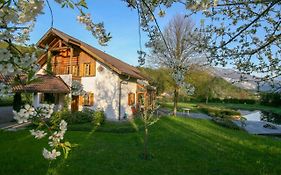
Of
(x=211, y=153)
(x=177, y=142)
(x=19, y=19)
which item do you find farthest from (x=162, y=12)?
(x=177, y=142)

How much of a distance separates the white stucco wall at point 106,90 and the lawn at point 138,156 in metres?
8.05

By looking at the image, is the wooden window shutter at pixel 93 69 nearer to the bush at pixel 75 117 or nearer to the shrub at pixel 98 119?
the bush at pixel 75 117

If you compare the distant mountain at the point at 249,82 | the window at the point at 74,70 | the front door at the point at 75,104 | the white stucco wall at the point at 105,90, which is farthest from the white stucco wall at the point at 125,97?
the distant mountain at the point at 249,82

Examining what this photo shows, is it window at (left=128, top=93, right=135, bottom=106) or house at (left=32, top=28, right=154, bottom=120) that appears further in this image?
window at (left=128, top=93, right=135, bottom=106)

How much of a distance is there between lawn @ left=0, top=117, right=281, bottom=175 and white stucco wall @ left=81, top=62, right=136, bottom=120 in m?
8.05

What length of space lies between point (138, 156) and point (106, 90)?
527 inches

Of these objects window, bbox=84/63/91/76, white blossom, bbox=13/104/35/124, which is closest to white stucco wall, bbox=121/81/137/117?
window, bbox=84/63/91/76

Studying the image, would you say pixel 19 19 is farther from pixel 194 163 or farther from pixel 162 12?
pixel 194 163

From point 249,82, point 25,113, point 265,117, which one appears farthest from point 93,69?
point 265,117

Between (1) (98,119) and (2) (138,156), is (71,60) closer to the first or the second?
(1) (98,119)

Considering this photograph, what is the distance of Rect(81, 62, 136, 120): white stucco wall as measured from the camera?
22.5 m

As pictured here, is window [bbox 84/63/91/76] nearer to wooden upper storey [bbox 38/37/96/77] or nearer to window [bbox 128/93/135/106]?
wooden upper storey [bbox 38/37/96/77]

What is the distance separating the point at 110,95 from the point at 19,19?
2048cm

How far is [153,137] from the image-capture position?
14078 millimetres
